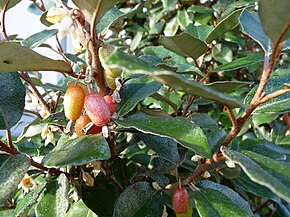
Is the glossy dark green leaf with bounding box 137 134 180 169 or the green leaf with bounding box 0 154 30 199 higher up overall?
the green leaf with bounding box 0 154 30 199

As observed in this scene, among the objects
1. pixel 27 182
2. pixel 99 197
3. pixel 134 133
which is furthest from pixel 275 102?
pixel 27 182

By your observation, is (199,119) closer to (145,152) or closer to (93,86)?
(145,152)

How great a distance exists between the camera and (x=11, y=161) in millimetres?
606

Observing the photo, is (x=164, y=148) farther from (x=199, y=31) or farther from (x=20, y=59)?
(x=199, y=31)

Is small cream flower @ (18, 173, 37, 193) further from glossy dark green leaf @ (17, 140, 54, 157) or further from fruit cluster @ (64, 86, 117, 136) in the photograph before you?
fruit cluster @ (64, 86, 117, 136)

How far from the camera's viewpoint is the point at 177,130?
534mm

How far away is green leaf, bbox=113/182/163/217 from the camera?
2.18 feet

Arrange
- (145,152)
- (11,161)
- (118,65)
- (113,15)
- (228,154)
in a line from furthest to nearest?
(145,152) < (113,15) < (11,161) < (228,154) < (118,65)

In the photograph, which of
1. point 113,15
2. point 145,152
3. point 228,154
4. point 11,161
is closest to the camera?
point 228,154

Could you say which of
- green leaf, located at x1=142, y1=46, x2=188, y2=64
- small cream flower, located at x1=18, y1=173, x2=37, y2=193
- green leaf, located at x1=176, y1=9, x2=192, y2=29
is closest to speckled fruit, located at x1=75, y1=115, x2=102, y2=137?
A: small cream flower, located at x1=18, y1=173, x2=37, y2=193

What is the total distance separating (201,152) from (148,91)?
0.17m

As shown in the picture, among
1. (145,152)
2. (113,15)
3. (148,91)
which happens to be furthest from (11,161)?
(145,152)

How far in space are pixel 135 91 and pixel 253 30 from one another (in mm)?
223

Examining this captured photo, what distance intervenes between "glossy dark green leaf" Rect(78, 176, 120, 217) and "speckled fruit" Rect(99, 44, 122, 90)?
211mm
